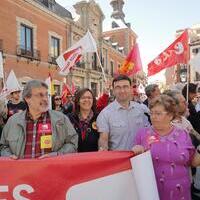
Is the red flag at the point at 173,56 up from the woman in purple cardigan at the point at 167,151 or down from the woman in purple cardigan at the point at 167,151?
up

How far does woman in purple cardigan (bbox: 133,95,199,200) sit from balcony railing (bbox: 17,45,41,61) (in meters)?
20.9

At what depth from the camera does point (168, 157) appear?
3.33 metres

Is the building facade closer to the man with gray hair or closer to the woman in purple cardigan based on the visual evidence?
the man with gray hair

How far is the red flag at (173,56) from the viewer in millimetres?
9328

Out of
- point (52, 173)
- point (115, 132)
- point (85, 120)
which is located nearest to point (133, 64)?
point (85, 120)

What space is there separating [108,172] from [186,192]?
0.73m

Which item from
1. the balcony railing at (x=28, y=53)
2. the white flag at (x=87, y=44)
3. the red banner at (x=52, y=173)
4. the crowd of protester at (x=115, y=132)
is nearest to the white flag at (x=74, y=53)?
the white flag at (x=87, y=44)

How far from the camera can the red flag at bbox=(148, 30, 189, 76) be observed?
9328mm

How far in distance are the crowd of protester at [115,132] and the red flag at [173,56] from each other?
517 cm

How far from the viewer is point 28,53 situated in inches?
989

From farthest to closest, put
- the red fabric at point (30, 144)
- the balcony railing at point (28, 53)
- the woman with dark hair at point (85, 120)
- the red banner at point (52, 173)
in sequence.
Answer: the balcony railing at point (28, 53)
the woman with dark hair at point (85, 120)
the red fabric at point (30, 144)
the red banner at point (52, 173)

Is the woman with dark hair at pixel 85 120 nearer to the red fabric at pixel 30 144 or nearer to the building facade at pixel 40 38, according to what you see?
the red fabric at pixel 30 144

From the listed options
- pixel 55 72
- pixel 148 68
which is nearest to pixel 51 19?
pixel 55 72

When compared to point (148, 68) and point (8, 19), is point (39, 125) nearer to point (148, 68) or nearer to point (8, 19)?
point (148, 68)
